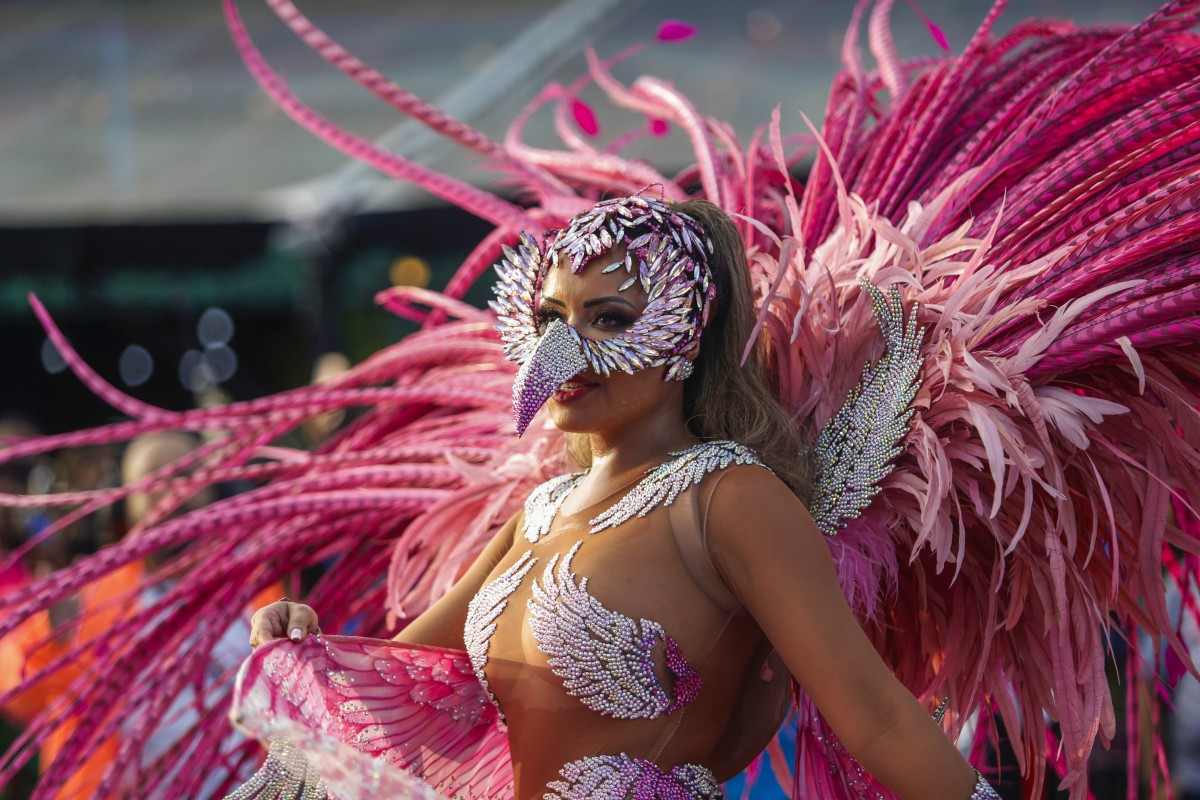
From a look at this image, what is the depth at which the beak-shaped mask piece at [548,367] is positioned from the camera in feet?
4.81

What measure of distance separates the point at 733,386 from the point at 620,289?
19cm

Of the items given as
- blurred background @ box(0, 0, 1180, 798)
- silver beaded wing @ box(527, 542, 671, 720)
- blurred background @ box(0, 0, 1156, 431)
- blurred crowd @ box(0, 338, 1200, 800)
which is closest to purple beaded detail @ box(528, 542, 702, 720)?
silver beaded wing @ box(527, 542, 671, 720)

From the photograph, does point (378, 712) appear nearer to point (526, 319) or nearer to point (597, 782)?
point (597, 782)

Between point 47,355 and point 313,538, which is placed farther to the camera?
point 47,355

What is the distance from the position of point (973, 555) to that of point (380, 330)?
350 centimetres

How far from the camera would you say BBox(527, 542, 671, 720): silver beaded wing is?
142 centimetres

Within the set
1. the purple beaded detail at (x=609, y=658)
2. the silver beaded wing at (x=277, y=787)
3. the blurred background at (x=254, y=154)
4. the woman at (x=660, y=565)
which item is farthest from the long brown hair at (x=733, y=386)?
the blurred background at (x=254, y=154)

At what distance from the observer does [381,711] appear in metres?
1.59

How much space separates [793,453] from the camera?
161cm

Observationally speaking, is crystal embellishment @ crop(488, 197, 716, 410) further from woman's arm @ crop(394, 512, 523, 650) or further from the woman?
woman's arm @ crop(394, 512, 523, 650)

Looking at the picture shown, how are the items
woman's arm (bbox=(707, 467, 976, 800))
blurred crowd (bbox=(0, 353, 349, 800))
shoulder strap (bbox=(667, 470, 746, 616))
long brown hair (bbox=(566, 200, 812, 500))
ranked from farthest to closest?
blurred crowd (bbox=(0, 353, 349, 800)) < long brown hair (bbox=(566, 200, 812, 500)) < shoulder strap (bbox=(667, 470, 746, 616)) < woman's arm (bbox=(707, 467, 976, 800))

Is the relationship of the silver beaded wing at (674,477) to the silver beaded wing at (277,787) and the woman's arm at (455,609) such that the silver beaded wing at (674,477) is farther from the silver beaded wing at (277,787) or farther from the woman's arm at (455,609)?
the silver beaded wing at (277,787)

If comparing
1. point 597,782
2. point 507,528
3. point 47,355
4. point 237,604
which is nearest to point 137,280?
point 47,355

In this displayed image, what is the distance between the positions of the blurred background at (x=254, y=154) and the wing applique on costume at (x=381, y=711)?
277 cm
